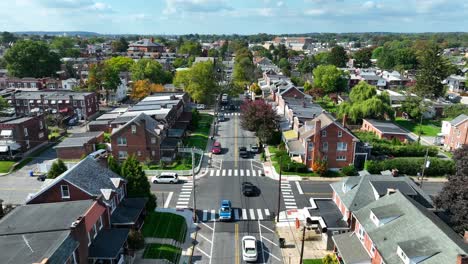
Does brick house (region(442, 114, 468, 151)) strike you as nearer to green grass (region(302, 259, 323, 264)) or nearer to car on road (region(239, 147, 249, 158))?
car on road (region(239, 147, 249, 158))


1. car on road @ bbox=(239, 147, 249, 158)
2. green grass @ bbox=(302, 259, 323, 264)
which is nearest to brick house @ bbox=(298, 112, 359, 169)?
car on road @ bbox=(239, 147, 249, 158)

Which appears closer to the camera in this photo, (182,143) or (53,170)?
(53,170)

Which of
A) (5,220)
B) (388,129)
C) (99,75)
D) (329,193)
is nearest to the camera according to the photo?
(5,220)

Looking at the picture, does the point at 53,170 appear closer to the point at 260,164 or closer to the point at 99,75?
the point at 260,164

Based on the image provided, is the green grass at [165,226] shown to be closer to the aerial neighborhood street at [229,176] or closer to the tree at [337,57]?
the aerial neighborhood street at [229,176]

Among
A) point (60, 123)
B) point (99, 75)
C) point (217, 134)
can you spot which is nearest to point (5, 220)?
point (217, 134)

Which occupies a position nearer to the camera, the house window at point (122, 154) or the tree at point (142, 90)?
the house window at point (122, 154)

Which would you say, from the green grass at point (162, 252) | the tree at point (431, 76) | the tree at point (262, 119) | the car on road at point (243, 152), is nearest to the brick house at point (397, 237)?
the green grass at point (162, 252)
